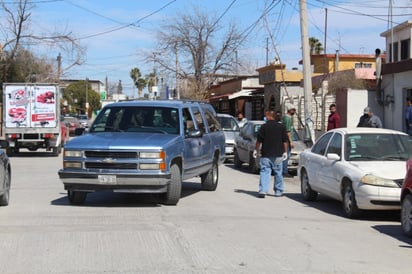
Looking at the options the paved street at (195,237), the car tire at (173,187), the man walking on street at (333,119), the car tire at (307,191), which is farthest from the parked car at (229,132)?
the car tire at (173,187)

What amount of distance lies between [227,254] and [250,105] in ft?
114

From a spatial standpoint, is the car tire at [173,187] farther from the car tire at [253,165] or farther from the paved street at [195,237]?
the car tire at [253,165]

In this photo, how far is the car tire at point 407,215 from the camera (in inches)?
346

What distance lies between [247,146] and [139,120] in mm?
7936

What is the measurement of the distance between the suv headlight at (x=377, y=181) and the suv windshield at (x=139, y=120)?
12.2ft

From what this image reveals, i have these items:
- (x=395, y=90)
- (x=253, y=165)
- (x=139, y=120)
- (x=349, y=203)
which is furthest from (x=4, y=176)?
(x=395, y=90)

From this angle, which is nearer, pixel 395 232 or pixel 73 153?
pixel 395 232

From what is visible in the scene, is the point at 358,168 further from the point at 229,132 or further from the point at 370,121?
the point at 229,132

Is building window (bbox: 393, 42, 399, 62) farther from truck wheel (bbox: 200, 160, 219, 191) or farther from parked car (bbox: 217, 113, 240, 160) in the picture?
truck wheel (bbox: 200, 160, 219, 191)

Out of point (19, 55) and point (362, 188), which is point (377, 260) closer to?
point (362, 188)

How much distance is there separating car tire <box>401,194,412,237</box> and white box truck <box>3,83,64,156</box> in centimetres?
1878

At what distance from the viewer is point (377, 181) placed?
9.98 m

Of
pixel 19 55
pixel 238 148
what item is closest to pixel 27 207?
pixel 238 148

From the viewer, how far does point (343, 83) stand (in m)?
29.9
